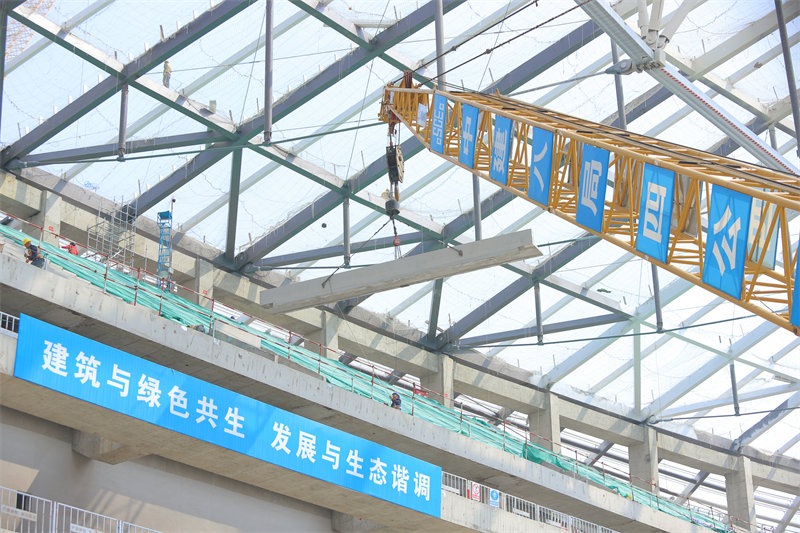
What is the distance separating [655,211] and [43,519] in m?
16.7

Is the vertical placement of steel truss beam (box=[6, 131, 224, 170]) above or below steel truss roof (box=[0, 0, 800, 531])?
below

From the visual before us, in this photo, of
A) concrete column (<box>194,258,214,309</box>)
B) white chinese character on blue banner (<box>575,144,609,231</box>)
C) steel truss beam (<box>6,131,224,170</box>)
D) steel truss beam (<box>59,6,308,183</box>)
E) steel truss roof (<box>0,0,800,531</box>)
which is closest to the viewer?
white chinese character on blue banner (<box>575,144,609,231</box>)

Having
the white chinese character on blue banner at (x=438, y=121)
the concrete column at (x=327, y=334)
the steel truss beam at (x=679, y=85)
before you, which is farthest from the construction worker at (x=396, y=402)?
the steel truss beam at (x=679, y=85)

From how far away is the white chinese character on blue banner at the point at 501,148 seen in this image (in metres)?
25.9

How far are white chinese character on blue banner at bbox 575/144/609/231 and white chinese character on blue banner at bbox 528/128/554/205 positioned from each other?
Result: 1458 mm

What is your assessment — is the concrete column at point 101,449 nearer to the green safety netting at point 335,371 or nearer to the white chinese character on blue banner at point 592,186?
the green safety netting at point 335,371

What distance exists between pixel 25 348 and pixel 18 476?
5058 mm

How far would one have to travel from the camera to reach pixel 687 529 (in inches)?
1837

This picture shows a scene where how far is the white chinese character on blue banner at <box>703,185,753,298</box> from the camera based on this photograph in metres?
16.9

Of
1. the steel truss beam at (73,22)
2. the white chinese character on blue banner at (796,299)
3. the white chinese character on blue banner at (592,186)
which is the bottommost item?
the white chinese character on blue banner at (796,299)

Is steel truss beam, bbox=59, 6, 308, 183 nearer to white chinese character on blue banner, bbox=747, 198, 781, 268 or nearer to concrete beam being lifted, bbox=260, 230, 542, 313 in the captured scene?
concrete beam being lifted, bbox=260, 230, 542, 313

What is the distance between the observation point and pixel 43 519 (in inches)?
1025

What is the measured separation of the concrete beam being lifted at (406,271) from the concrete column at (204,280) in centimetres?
1124

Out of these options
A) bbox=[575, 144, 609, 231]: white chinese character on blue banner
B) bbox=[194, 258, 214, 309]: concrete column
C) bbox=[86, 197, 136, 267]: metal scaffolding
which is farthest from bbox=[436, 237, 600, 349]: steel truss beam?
bbox=[575, 144, 609, 231]: white chinese character on blue banner
